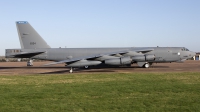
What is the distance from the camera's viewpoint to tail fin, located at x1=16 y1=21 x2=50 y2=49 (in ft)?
99.5

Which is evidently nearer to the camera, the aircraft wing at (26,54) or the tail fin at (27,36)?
the aircraft wing at (26,54)

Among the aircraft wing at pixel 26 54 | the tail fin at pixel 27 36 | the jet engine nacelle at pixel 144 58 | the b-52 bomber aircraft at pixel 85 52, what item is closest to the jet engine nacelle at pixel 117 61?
the b-52 bomber aircraft at pixel 85 52

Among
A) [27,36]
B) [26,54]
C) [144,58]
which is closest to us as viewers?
[144,58]

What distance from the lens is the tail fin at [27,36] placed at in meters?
30.3

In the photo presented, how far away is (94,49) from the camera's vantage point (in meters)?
31.2

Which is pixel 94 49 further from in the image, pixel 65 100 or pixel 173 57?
pixel 65 100

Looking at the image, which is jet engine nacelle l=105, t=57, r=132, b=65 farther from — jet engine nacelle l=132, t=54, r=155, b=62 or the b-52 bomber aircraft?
jet engine nacelle l=132, t=54, r=155, b=62

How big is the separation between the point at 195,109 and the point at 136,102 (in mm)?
1894

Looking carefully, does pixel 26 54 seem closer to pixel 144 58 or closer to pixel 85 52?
pixel 85 52

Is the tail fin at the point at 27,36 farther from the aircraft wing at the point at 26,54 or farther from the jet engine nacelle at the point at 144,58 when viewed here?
the jet engine nacelle at the point at 144,58

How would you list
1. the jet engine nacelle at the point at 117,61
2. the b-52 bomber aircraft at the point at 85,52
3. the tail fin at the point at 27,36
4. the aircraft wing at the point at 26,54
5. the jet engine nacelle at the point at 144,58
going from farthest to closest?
the tail fin at the point at 27,36, the aircraft wing at the point at 26,54, the b-52 bomber aircraft at the point at 85,52, the jet engine nacelle at the point at 144,58, the jet engine nacelle at the point at 117,61

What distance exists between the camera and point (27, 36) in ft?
99.7

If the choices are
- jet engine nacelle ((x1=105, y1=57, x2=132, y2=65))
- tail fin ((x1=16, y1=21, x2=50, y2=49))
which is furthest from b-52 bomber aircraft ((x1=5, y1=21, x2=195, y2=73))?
jet engine nacelle ((x1=105, y1=57, x2=132, y2=65))

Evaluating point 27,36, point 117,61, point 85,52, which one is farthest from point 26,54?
point 117,61
